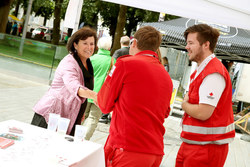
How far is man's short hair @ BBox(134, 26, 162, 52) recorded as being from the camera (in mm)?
2500

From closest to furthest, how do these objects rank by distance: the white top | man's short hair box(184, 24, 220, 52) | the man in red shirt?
the man in red shirt
the white top
man's short hair box(184, 24, 220, 52)

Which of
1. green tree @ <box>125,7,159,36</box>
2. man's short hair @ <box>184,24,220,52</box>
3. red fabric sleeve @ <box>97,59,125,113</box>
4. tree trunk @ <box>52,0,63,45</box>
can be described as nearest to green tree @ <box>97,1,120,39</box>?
green tree @ <box>125,7,159,36</box>

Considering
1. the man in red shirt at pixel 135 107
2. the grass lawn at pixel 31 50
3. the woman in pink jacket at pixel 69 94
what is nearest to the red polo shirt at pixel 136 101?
the man in red shirt at pixel 135 107

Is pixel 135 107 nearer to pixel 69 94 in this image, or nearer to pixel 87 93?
pixel 87 93

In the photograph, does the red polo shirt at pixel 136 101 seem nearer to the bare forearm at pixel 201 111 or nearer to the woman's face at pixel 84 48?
the bare forearm at pixel 201 111

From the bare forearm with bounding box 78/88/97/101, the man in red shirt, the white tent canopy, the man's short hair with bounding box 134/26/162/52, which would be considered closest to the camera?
the man in red shirt

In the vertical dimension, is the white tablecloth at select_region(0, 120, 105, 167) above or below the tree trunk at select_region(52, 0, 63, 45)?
below

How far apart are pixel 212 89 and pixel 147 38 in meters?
0.70

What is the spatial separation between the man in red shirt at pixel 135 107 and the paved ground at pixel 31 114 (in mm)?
3602

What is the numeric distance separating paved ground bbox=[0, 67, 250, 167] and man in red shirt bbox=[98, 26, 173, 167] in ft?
11.8

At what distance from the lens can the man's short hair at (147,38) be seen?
2.50m

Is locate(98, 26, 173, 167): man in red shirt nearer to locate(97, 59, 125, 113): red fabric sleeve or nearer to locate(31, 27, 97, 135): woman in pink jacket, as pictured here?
locate(97, 59, 125, 113): red fabric sleeve

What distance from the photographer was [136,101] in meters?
2.37

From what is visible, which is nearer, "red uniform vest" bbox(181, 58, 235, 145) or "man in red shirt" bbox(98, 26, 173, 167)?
"man in red shirt" bbox(98, 26, 173, 167)
